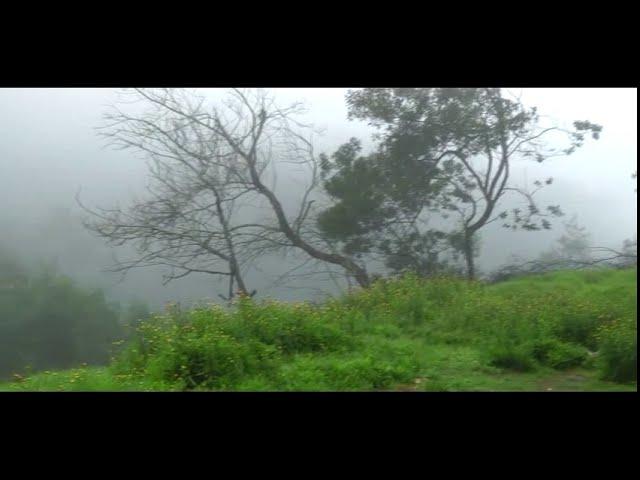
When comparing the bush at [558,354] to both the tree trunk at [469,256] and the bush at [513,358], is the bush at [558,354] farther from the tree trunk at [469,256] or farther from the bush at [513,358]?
the tree trunk at [469,256]

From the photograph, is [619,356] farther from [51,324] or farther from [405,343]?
[51,324]

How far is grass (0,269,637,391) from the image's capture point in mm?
6562

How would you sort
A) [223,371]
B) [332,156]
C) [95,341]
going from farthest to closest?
1. [332,156]
2. [95,341]
3. [223,371]

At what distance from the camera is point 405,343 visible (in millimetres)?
7395

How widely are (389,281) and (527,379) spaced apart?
198 cm

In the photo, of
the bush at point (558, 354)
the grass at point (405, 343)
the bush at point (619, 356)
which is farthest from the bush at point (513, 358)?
the bush at point (619, 356)

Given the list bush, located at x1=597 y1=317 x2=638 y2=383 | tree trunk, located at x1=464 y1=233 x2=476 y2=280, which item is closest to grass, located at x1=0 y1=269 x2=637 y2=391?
bush, located at x1=597 y1=317 x2=638 y2=383

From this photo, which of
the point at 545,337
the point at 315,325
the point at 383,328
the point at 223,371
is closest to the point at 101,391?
the point at 223,371

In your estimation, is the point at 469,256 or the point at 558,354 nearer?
the point at 558,354

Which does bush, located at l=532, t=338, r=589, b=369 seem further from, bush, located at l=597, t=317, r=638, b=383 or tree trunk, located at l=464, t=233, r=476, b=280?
tree trunk, located at l=464, t=233, r=476, b=280

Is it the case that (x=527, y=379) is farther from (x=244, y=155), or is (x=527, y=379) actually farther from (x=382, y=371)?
(x=244, y=155)

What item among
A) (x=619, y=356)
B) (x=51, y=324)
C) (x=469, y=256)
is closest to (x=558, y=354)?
(x=619, y=356)

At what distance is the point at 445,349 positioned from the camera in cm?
742

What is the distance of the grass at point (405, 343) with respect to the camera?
6.56m
